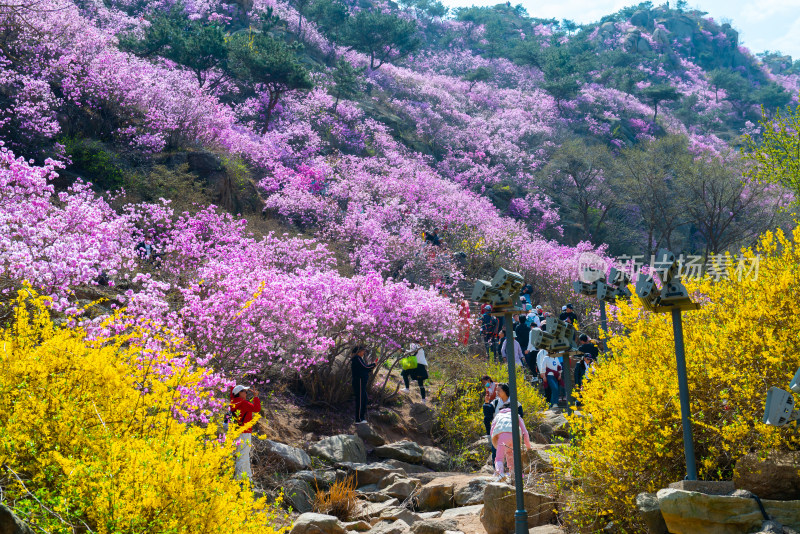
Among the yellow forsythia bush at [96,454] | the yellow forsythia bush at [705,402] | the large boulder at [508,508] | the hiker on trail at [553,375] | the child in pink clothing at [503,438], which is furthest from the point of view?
the hiker on trail at [553,375]

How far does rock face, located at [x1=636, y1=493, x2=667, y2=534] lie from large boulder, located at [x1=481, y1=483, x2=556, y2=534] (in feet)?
5.87

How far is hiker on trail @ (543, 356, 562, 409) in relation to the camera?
14.0m

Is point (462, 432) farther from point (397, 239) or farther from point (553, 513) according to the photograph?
point (397, 239)

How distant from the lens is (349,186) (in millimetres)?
27062

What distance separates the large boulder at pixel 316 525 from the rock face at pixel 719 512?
409 cm

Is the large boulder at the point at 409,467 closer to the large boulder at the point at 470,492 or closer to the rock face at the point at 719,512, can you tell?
the large boulder at the point at 470,492

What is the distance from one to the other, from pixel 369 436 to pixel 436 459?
1595 mm

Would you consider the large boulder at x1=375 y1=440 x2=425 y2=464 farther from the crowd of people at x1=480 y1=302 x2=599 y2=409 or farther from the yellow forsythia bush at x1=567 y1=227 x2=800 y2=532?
the yellow forsythia bush at x1=567 y1=227 x2=800 y2=532

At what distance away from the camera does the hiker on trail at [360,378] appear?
13086 millimetres

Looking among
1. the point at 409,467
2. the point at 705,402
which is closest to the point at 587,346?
the point at 409,467

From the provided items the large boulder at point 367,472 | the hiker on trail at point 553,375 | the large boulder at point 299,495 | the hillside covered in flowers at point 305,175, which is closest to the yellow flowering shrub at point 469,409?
the hiker on trail at point 553,375

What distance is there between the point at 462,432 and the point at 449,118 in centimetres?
3418

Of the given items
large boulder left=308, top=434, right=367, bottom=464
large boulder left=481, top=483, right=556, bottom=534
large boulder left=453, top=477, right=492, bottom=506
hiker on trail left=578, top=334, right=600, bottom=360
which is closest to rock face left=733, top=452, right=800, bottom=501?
large boulder left=481, top=483, right=556, bottom=534

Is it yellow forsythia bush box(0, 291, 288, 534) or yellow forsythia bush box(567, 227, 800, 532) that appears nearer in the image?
yellow forsythia bush box(0, 291, 288, 534)
